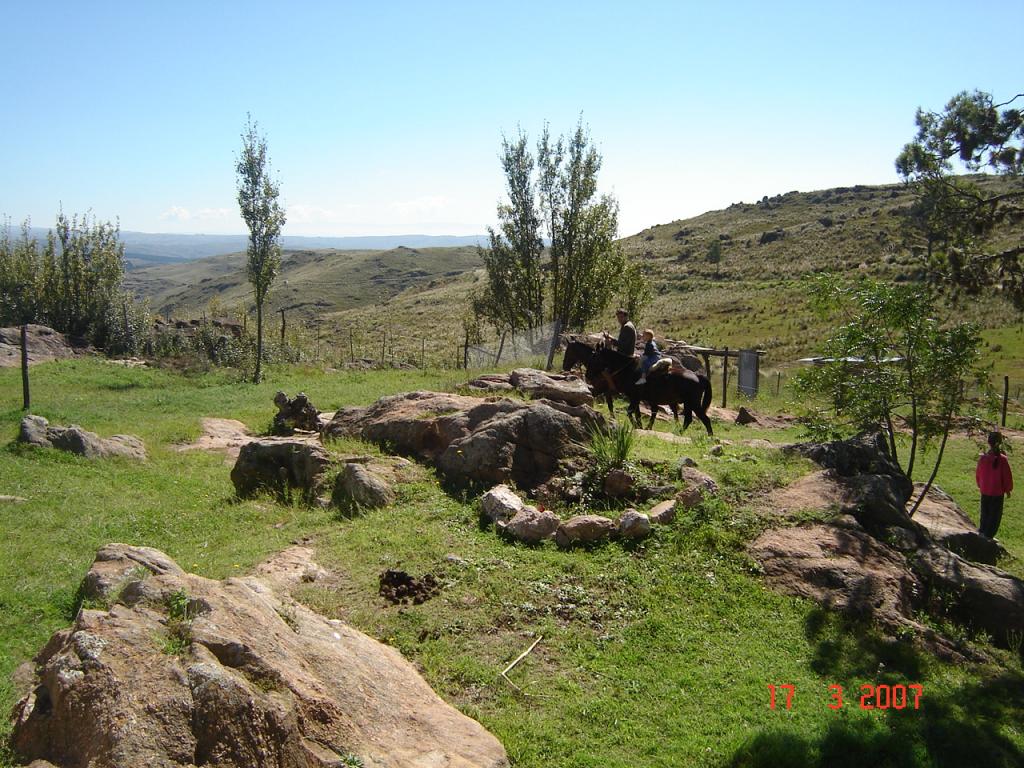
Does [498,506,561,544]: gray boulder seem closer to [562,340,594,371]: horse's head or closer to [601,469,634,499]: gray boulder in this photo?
[601,469,634,499]: gray boulder

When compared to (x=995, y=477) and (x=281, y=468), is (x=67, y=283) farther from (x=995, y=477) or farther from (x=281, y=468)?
(x=995, y=477)

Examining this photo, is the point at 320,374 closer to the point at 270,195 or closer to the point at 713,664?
the point at 270,195

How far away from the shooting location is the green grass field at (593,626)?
565cm

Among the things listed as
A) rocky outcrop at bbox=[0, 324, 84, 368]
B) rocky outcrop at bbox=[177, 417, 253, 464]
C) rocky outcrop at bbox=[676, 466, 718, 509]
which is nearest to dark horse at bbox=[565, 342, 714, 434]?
rocky outcrop at bbox=[676, 466, 718, 509]

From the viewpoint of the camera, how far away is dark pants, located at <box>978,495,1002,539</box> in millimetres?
11984

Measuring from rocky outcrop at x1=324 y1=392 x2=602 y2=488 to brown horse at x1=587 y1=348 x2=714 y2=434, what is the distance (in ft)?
14.4

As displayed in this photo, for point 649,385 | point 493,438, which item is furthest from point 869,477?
point 649,385

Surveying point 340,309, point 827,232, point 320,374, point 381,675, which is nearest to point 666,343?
point 320,374

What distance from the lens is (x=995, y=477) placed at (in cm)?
1182

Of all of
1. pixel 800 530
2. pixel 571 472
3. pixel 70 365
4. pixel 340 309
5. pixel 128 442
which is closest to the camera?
pixel 800 530

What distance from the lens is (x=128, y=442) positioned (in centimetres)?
1389

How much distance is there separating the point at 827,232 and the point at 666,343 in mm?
71335

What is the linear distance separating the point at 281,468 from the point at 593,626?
633 centimetres

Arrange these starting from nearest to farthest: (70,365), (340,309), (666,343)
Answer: (666,343) < (70,365) < (340,309)
